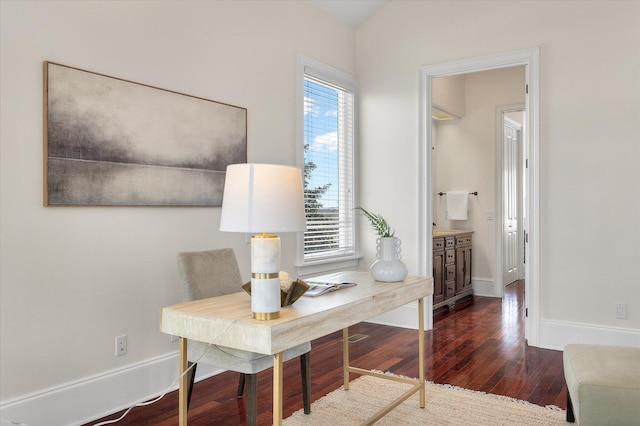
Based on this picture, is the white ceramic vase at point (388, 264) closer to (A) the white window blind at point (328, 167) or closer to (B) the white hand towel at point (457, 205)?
(A) the white window blind at point (328, 167)

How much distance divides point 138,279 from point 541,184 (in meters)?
3.12

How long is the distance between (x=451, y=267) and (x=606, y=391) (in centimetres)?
362

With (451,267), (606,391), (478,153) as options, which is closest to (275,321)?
(606,391)

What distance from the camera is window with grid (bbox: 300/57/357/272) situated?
4.47m

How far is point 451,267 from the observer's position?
5668 millimetres

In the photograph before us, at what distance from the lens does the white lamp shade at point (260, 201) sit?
1845 millimetres

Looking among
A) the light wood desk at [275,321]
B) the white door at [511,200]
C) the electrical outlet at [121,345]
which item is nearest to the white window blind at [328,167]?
the electrical outlet at [121,345]

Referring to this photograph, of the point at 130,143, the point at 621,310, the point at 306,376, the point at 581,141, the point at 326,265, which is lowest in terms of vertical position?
the point at 306,376

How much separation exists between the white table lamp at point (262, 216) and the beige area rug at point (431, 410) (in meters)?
1.09

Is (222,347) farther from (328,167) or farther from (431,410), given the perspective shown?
(328,167)

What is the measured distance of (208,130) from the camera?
3.38 meters

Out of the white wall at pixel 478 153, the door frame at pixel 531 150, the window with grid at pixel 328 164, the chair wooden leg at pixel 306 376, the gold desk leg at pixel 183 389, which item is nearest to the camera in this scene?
the gold desk leg at pixel 183 389

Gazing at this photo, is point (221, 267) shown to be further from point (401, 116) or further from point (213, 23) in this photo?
point (401, 116)

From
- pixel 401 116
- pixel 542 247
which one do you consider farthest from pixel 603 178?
pixel 401 116
